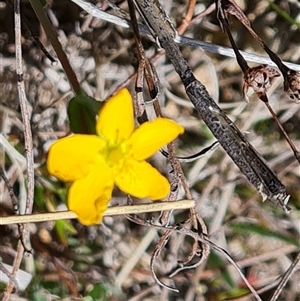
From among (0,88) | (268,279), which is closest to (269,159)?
(268,279)

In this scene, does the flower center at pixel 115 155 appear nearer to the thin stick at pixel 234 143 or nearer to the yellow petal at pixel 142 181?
the yellow petal at pixel 142 181

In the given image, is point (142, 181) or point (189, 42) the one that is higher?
point (189, 42)

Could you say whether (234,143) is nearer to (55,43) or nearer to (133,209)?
(133,209)

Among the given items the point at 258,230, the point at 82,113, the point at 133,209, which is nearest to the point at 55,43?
the point at 82,113

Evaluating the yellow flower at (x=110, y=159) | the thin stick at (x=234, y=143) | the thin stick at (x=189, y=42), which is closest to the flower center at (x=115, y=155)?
the yellow flower at (x=110, y=159)

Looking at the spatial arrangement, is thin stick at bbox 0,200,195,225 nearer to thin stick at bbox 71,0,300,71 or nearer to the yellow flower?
the yellow flower

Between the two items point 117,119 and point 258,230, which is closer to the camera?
point 117,119

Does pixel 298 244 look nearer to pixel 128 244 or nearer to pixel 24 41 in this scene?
pixel 128 244
